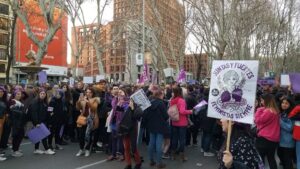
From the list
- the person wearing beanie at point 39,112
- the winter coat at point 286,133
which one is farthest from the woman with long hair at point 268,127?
the person wearing beanie at point 39,112

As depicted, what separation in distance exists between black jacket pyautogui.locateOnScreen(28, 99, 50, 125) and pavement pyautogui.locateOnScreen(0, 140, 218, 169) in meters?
0.91

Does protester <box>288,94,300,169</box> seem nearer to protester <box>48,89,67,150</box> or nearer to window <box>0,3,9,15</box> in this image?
protester <box>48,89,67,150</box>

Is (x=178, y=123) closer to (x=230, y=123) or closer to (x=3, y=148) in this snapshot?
(x=3, y=148)

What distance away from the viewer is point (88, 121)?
33.4 ft

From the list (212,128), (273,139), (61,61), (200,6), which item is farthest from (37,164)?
(61,61)

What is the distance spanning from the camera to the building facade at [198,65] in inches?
1453

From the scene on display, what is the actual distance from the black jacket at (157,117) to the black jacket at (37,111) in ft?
9.79

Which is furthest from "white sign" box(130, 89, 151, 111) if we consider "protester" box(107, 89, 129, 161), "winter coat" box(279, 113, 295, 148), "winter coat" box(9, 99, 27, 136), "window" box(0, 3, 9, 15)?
"window" box(0, 3, 9, 15)

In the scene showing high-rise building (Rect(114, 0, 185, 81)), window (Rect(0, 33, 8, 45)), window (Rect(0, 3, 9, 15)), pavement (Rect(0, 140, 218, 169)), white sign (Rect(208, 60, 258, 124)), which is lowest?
pavement (Rect(0, 140, 218, 169))

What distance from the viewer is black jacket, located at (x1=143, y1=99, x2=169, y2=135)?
8.79 metres

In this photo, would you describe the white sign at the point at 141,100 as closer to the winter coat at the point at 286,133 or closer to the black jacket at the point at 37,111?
the winter coat at the point at 286,133

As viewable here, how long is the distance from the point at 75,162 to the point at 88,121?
4.00ft

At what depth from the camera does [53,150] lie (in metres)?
10.8

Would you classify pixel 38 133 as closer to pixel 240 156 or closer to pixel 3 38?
pixel 240 156
